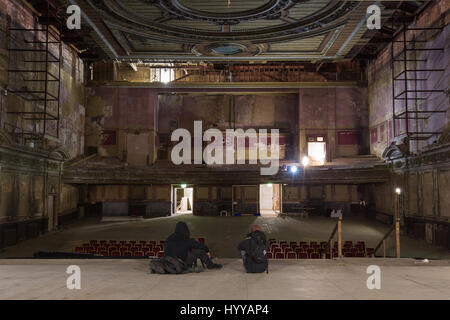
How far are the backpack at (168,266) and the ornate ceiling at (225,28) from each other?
1096 cm

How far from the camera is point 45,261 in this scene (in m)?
8.43

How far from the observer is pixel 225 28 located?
16.6 metres

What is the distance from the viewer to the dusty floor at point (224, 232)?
1634 cm

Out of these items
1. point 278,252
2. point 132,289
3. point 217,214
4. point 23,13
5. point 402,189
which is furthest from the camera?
point 217,214

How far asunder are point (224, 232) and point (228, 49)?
1083cm

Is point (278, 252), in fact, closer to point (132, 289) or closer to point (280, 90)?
point (132, 289)

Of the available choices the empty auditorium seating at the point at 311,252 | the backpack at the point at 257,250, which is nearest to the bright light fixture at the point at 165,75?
the empty auditorium seating at the point at 311,252

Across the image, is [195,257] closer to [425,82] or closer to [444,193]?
[444,193]

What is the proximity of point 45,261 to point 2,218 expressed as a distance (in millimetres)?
9112

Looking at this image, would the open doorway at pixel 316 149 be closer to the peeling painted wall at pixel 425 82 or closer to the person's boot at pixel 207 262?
the peeling painted wall at pixel 425 82

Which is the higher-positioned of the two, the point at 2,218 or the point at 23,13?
the point at 23,13

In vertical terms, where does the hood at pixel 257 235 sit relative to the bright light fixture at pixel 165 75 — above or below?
below

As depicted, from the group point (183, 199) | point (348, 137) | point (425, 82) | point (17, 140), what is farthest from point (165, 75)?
point (425, 82)
